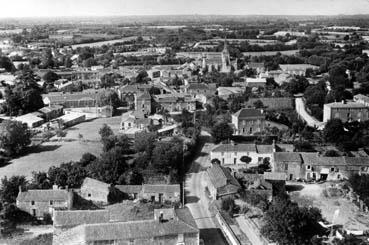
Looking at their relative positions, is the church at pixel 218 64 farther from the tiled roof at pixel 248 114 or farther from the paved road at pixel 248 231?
the paved road at pixel 248 231

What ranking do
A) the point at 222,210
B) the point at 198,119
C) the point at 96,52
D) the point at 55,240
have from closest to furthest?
the point at 55,240, the point at 222,210, the point at 198,119, the point at 96,52

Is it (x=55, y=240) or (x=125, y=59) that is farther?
(x=125, y=59)

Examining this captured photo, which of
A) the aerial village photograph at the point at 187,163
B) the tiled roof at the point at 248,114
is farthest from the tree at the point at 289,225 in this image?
the tiled roof at the point at 248,114

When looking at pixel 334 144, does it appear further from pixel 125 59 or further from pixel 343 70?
pixel 125 59

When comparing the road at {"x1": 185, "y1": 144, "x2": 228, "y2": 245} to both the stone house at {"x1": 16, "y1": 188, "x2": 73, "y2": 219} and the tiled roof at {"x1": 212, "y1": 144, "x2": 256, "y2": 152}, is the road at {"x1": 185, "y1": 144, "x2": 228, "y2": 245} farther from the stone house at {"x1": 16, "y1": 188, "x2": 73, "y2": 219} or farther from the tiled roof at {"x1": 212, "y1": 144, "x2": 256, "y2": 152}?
the stone house at {"x1": 16, "y1": 188, "x2": 73, "y2": 219}

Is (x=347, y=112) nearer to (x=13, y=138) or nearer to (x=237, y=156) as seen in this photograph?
(x=237, y=156)

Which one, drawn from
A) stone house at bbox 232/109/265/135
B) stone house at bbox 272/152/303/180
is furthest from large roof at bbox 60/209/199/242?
stone house at bbox 232/109/265/135

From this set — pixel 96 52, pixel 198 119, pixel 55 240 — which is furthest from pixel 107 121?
pixel 96 52
